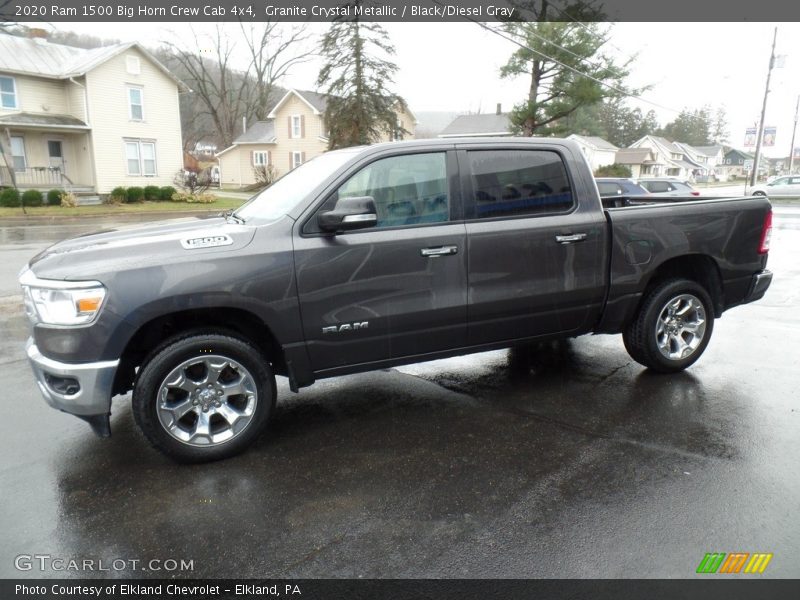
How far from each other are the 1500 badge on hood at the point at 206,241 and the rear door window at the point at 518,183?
5.58 ft

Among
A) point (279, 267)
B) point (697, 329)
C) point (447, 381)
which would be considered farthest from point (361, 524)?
point (697, 329)

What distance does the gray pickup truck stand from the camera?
3.36 meters

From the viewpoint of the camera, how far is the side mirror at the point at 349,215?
3604 millimetres

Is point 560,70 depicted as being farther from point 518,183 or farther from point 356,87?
point 518,183

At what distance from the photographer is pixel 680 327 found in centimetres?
507

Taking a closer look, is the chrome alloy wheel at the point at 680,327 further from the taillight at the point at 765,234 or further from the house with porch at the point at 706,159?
the house with porch at the point at 706,159

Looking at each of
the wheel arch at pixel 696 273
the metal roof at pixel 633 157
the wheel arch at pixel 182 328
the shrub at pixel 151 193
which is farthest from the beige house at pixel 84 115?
the metal roof at pixel 633 157

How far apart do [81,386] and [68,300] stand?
502 millimetres

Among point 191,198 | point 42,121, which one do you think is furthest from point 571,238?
point 42,121

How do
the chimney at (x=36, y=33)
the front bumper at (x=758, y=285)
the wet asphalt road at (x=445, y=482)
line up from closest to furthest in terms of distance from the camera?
the wet asphalt road at (x=445, y=482), the front bumper at (x=758, y=285), the chimney at (x=36, y=33)

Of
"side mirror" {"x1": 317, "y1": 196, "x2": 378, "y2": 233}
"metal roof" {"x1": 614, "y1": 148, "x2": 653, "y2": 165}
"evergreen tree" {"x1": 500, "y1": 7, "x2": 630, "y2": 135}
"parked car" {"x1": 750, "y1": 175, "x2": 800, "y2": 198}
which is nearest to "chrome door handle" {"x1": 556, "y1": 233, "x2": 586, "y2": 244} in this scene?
"side mirror" {"x1": 317, "y1": 196, "x2": 378, "y2": 233}

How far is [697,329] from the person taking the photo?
5117mm

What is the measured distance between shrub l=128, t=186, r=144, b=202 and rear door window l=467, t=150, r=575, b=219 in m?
26.7

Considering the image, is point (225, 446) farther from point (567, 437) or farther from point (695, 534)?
point (695, 534)
